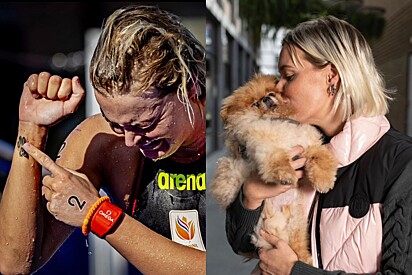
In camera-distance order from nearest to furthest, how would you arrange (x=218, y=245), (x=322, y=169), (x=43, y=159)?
(x=322, y=169)
(x=43, y=159)
(x=218, y=245)

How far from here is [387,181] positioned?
1.67 m

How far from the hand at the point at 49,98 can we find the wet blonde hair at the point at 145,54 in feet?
0.28

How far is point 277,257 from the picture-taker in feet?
6.02

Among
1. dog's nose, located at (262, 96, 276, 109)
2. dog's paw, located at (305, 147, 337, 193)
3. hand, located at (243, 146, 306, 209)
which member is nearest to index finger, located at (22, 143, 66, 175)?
hand, located at (243, 146, 306, 209)

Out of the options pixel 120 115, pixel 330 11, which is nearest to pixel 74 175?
pixel 120 115

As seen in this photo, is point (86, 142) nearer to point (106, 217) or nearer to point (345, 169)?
point (106, 217)

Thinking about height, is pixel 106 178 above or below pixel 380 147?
below

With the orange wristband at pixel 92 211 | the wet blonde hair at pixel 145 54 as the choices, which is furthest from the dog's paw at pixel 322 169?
the orange wristband at pixel 92 211

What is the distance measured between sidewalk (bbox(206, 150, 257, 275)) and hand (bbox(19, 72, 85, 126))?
54 cm

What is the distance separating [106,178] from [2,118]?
16.6 inches

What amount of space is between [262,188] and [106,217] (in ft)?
1.86

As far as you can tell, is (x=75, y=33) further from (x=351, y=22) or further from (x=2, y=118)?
(x=351, y=22)

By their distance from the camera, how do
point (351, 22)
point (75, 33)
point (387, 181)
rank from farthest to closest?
point (351, 22) < point (75, 33) < point (387, 181)

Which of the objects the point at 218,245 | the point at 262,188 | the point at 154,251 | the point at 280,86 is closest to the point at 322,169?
the point at 262,188
